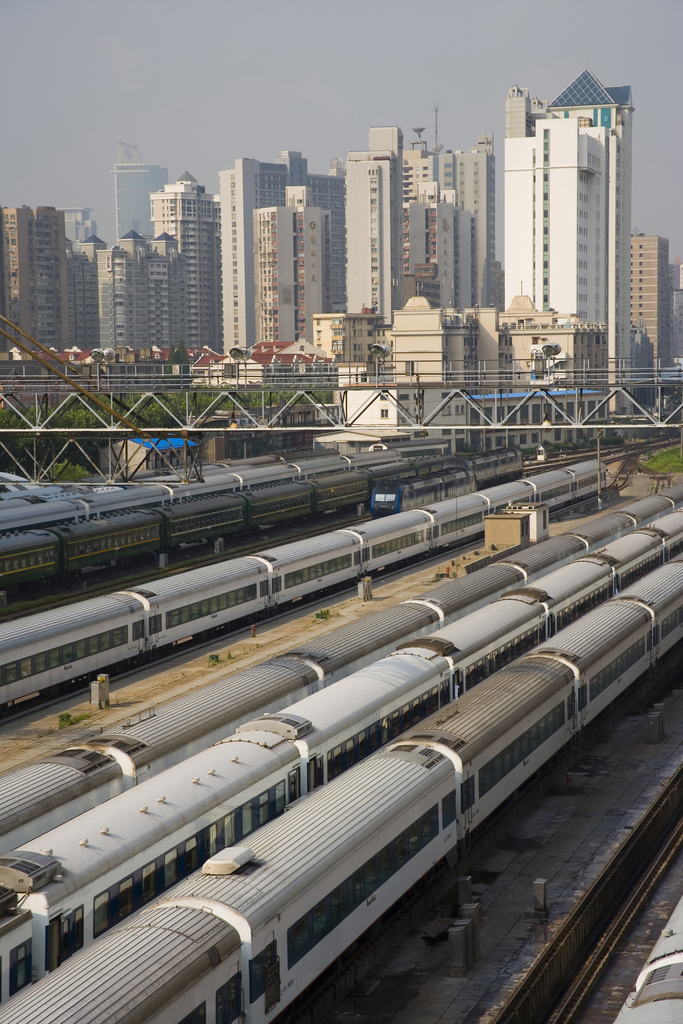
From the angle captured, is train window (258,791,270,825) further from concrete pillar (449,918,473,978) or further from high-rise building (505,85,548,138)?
high-rise building (505,85,548,138)

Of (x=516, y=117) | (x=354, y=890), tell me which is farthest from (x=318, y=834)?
(x=516, y=117)

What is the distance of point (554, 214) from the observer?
14888 centimetres

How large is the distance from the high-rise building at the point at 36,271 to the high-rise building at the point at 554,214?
81662mm

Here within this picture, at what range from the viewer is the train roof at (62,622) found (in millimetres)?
28656

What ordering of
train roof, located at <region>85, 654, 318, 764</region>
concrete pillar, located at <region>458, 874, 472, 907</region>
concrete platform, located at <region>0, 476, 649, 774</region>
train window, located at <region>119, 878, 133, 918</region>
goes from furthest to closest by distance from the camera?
concrete platform, located at <region>0, 476, 649, 774</region>
train roof, located at <region>85, 654, 318, 764</region>
concrete pillar, located at <region>458, 874, 472, 907</region>
train window, located at <region>119, 878, 133, 918</region>

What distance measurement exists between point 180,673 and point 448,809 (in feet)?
51.2

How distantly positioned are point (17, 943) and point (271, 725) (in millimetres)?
6860

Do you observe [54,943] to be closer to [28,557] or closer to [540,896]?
[540,896]

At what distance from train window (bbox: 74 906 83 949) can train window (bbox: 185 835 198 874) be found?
7.45 ft

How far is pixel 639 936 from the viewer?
722 inches

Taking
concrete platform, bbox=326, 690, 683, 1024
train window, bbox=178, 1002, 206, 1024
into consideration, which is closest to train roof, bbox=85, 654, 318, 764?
concrete platform, bbox=326, 690, 683, 1024

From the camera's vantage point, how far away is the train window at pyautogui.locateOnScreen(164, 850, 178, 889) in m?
16.4

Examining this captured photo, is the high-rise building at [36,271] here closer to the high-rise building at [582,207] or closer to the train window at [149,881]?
the high-rise building at [582,207]

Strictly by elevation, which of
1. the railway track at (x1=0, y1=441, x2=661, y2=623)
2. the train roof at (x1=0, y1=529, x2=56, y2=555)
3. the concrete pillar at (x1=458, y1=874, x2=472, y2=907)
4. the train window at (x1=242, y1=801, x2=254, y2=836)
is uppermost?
the train roof at (x1=0, y1=529, x2=56, y2=555)
